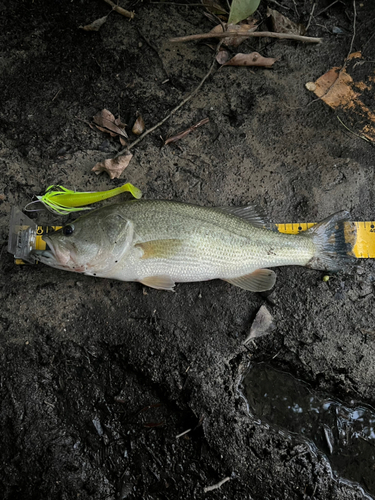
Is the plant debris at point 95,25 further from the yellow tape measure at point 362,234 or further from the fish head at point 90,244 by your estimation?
the yellow tape measure at point 362,234

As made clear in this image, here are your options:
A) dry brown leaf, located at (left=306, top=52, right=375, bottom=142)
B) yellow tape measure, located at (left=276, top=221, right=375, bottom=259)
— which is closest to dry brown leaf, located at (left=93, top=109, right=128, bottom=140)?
yellow tape measure, located at (left=276, top=221, right=375, bottom=259)

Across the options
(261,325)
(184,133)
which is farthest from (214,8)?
(261,325)

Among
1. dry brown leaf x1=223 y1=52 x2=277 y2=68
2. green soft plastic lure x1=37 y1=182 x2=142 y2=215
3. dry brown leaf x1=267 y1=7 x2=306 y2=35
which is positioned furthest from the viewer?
dry brown leaf x1=267 y1=7 x2=306 y2=35

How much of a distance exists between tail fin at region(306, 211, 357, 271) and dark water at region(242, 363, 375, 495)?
Result: 1.21 metres

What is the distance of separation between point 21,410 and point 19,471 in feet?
1.74

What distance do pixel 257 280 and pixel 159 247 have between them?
1.05 metres

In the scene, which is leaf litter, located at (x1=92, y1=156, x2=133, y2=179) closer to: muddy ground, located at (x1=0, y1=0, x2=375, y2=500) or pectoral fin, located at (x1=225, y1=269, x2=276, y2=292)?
muddy ground, located at (x1=0, y1=0, x2=375, y2=500)

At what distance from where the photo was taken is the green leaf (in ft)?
13.4

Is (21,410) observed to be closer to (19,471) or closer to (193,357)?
(19,471)

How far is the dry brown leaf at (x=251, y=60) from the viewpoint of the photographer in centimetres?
417

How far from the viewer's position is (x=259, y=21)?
4.35 metres

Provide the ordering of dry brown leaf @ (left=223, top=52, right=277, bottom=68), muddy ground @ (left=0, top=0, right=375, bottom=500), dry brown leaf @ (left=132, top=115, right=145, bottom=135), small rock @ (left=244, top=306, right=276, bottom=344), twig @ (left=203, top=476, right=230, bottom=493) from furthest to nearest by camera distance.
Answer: dry brown leaf @ (left=223, top=52, right=277, bottom=68) → dry brown leaf @ (left=132, top=115, right=145, bottom=135) → small rock @ (left=244, top=306, right=276, bottom=344) → muddy ground @ (left=0, top=0, right=375, bottom=500) → twig @ (left=203, top=476, right=230, bottom=493)

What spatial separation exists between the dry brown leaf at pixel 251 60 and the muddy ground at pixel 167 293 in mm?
74

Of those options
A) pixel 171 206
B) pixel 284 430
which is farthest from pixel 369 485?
pixel 171 206
